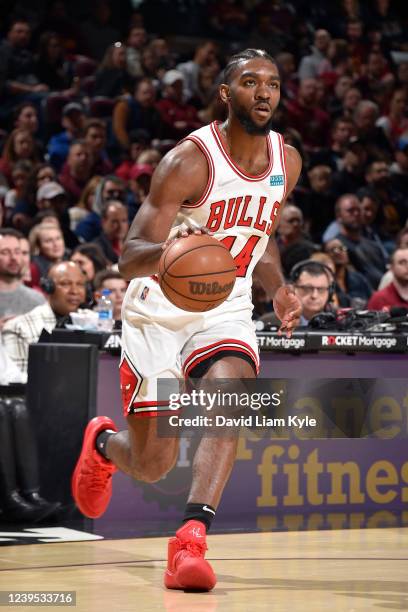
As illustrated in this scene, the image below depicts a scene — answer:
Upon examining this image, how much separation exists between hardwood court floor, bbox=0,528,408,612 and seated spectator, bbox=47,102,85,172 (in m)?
6.39

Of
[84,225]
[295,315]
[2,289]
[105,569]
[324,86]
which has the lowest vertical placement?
[105,569]

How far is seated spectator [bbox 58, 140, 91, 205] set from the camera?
11.2m

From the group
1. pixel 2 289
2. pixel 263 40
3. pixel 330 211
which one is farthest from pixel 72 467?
pixel 263 40

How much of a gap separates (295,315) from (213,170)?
709mm

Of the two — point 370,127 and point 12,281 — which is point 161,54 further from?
point 12,281

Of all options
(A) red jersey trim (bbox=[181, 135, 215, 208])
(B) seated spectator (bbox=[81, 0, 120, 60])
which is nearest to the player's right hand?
(A) red jersey trim (bbox=[181, 135, 215, 208])

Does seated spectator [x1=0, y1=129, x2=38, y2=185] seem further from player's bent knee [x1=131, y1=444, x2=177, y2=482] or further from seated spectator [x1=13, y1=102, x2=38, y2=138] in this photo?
player's bent knee [x1=131, y1=444, x2=177, y2=482]

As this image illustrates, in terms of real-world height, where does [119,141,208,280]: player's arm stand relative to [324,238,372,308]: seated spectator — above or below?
below

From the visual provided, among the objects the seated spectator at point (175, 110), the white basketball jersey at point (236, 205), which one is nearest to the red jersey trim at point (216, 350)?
the white basketball jersey at point (236, 205)

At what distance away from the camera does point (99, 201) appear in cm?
1052

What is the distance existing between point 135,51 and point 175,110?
1.10 m

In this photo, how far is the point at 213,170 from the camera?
4707mm

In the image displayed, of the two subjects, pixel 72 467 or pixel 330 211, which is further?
pixel 330 211

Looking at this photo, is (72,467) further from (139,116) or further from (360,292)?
(139,116)
